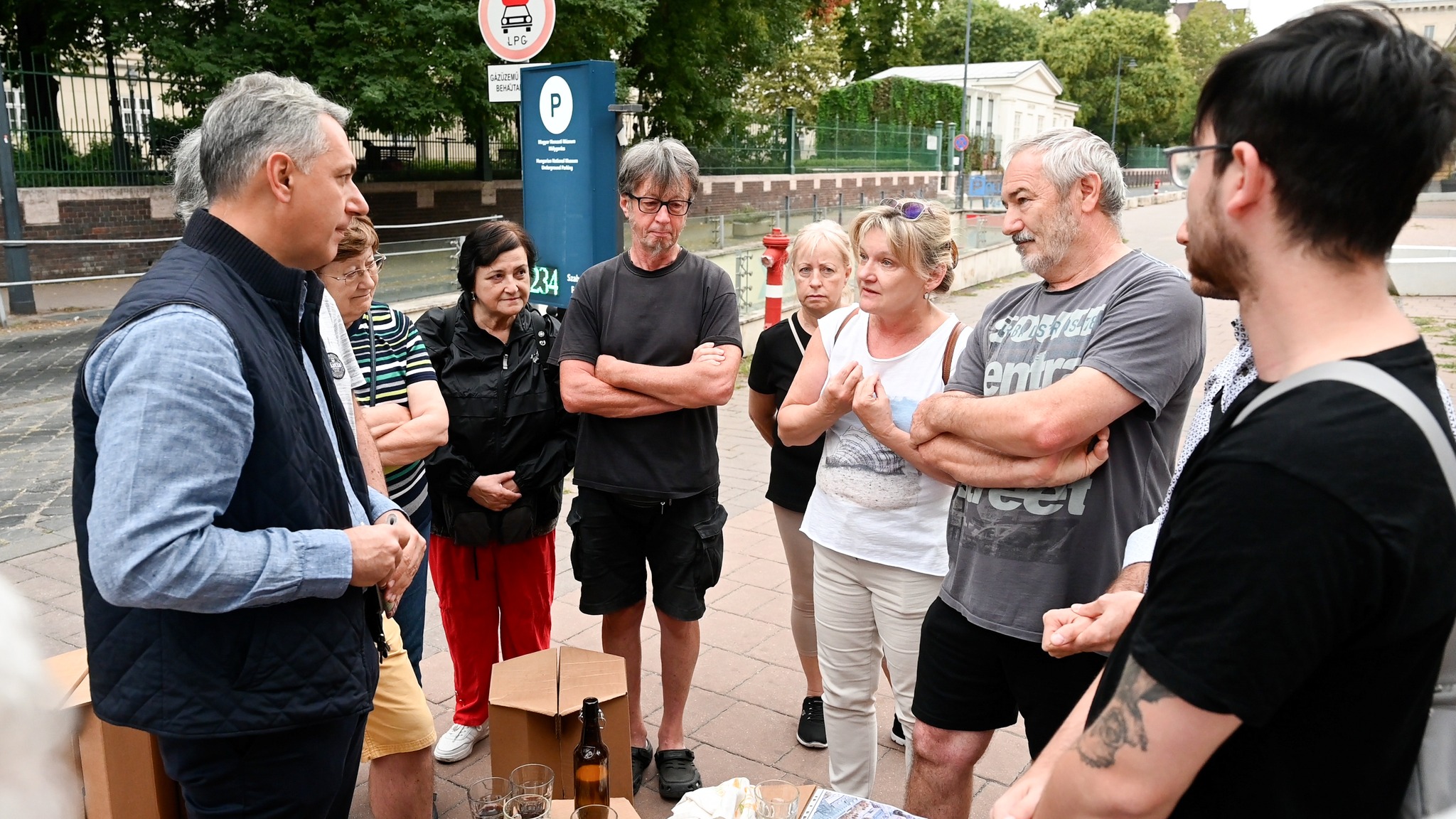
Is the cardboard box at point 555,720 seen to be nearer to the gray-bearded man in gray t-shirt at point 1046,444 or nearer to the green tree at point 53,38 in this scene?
the gray-bearded man in gray t-shirt at point 1046,444

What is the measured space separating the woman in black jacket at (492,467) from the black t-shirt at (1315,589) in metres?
2.83

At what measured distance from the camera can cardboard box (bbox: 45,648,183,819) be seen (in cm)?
252

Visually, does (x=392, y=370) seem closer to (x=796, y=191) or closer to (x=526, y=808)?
(x=526, y=808)

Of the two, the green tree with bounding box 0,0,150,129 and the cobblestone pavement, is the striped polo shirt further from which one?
the green tree with bounding box 0,0,150,129

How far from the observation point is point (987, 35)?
77.6m

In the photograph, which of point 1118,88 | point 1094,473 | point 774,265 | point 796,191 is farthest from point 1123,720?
Result: point 1118,88

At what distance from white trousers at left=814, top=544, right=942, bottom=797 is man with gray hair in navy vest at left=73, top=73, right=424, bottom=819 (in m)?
1.52

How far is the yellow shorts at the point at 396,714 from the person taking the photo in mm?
2953

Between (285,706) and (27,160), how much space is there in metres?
15.8

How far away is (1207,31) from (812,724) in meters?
102

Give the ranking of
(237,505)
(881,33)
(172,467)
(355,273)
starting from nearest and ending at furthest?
(172,467), (237,505), (355,273), (881,33)

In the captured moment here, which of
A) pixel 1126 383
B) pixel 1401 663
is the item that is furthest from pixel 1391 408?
pixel 1126 383

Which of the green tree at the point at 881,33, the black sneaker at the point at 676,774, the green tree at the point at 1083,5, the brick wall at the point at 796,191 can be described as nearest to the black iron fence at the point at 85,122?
the brick wall at the point at 796,191

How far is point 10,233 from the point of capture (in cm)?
1252
